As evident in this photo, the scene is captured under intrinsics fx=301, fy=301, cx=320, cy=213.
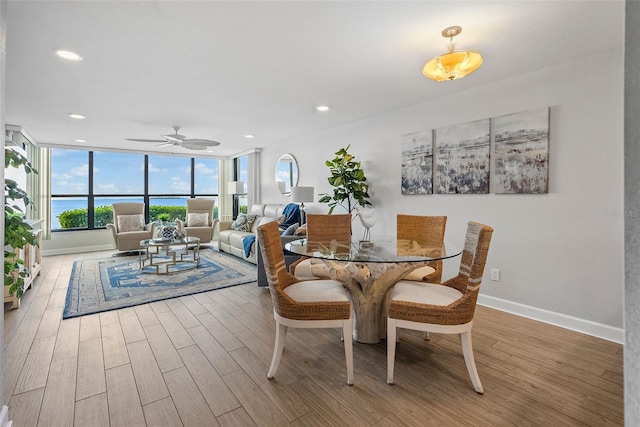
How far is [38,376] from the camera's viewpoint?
1934mm

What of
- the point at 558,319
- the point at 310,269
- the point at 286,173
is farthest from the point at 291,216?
the point at 558,319

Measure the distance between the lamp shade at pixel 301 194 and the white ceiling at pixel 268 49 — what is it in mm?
1272

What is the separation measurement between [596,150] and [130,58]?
152 inches

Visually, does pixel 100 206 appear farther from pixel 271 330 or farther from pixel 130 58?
pixel 271 330

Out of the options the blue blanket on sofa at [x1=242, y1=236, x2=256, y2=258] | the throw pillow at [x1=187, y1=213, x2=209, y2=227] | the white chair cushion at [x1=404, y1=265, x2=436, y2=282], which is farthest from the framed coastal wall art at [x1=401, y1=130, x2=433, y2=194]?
the throw pillow at [x1=187, y1=213, x2=209, y2=227]

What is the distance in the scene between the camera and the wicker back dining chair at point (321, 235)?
2594mm

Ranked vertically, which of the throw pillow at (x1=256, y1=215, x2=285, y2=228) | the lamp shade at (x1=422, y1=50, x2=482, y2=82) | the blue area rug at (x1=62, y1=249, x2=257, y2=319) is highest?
the lamp shade at (x1=422, y1=50, x2=482, y2=82)

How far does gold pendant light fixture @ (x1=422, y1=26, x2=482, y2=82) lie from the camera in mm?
2001

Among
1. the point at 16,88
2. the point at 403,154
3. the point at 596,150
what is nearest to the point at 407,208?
the point at 403,154

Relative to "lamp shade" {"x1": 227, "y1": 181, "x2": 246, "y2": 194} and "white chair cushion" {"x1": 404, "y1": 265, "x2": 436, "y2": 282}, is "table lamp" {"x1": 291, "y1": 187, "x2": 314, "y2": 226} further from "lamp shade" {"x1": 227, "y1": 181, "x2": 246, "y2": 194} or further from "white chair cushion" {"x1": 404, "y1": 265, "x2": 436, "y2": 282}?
"lamp shade" {"x1": 227, "y1": 181, "x2": 246, "y2": 194}

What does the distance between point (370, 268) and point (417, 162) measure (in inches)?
78.6

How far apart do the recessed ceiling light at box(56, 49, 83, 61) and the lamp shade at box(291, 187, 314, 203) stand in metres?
2.93

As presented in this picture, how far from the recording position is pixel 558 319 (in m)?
2.67

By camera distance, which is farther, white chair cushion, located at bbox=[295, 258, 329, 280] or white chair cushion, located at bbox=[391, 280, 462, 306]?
white chair cushion, located at bbox=[295, 258, 329, 280]
